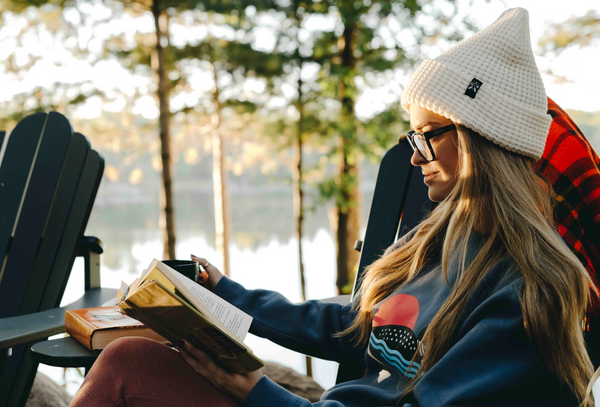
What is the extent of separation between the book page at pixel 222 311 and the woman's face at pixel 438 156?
2.01 feet

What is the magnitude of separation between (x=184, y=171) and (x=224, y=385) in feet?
54.8

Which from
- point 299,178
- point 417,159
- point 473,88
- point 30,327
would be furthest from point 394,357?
point 299,178

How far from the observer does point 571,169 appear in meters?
1.37

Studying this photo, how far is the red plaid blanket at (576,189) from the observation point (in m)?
1.33

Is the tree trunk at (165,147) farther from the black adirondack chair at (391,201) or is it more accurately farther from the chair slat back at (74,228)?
the black adirondack chair at (391,201)

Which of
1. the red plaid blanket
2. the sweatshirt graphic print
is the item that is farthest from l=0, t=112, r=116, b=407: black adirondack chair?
the red plaid blanket

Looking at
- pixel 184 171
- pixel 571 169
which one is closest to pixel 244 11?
pixel 571 169

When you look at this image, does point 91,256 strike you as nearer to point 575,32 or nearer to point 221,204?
point 575,32

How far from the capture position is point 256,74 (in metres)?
6.82

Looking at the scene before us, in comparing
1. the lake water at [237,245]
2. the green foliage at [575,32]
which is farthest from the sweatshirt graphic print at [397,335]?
the green foliage at [575,32]

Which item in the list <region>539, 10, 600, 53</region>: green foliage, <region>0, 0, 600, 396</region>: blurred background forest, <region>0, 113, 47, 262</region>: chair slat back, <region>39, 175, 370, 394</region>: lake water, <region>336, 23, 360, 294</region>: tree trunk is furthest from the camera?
<region>336, 23, 360, 294</region>: tree trunk

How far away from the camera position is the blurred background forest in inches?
229

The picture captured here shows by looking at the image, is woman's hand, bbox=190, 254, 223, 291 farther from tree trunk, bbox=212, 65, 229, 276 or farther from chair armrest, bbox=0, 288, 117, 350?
tree trunk, bbox=212, 65, 229, 276

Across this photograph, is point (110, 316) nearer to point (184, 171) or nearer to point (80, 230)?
point (80, 230)
